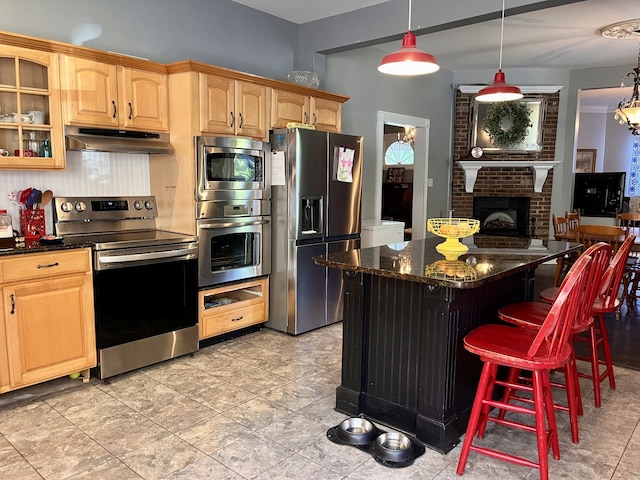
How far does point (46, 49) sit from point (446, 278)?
2.57 metres

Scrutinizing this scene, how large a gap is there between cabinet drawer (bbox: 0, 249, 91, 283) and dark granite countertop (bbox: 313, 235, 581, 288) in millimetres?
1416

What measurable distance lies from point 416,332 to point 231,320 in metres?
1.81

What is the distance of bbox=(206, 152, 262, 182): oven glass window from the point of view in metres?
3.48

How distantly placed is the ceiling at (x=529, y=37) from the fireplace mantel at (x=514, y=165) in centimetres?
124

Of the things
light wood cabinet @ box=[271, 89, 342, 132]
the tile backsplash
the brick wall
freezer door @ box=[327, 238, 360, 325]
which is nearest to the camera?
the tile backsplash

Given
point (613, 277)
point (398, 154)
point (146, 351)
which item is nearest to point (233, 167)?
point (146, 351)

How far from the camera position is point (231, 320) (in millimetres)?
3771

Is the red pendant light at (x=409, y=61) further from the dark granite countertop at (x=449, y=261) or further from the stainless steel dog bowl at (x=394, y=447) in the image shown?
the stainless steel dog bowl at (x=394, y=447)

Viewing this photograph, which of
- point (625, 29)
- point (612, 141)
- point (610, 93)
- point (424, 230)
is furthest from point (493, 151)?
point (612, 141)

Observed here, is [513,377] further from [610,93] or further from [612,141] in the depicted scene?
[612,141]

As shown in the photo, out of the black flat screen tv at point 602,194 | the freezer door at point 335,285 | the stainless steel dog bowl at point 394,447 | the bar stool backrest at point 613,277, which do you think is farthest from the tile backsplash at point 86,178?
the black flat screen tv at point 602,194

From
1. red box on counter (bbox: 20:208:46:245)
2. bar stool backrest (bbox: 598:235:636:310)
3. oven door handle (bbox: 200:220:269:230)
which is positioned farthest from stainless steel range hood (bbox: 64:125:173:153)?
bar stool backrest (bbox: 598:235:636:310)

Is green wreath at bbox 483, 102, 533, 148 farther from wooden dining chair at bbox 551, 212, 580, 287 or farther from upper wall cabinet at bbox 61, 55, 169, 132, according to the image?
upper wall cabinet at bbox 61, 55, 169, 132

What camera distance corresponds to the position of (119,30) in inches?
135
